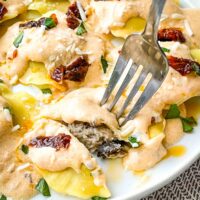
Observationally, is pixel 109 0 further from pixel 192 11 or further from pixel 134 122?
pixel 134 122

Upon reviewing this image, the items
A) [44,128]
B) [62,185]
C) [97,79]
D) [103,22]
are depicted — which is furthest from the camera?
[103,22]

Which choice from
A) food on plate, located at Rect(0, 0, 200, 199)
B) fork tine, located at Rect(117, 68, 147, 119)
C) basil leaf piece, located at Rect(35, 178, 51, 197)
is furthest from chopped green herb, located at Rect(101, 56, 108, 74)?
basil leaf piece, located at Rect(35, 178, 51, 197)

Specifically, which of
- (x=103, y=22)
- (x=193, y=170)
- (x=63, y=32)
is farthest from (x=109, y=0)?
(x=193, y=170)

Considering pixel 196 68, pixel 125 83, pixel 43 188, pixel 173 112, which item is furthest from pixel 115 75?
pixel 43 188

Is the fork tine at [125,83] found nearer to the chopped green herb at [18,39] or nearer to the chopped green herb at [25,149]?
the chopped green herb at [25,149]

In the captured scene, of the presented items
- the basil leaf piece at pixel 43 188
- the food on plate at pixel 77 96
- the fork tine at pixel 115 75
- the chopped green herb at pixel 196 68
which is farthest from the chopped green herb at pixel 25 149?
the chopped green herb at pixel 196 68

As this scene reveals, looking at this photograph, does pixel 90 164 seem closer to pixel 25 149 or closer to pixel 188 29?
pixel 25 149

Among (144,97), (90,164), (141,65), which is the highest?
(141,65)
